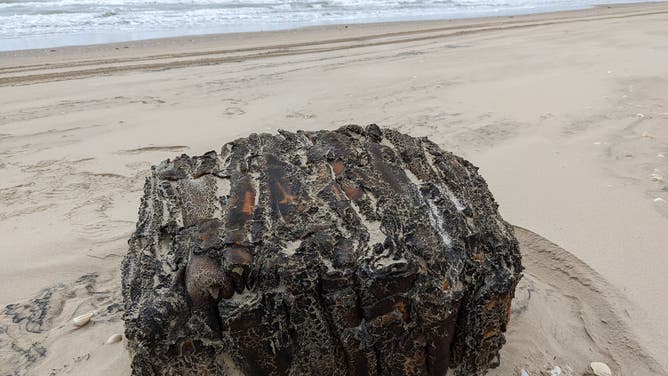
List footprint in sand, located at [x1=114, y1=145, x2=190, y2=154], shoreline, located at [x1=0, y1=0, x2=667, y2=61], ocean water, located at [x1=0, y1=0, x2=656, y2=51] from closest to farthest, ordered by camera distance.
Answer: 1. footprint in sand, located at [x1=114, y1=145, x2=190, y2=154]
2. shoreline, located at [x1=0, y1=0, x2=667, y2=61]
3. ocean water, located at [x1=0, y1=0, x2=656, y2=51]

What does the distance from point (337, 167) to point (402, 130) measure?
2.91 meters

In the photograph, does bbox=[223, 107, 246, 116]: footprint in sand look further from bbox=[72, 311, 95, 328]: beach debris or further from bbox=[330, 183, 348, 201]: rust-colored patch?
bbox=[330, 183, 348, 201]: rust-colored patch

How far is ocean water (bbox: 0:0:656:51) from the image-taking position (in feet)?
39.4

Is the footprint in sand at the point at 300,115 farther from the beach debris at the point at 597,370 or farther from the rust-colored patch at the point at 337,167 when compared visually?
the beach debris at the point at 597,370

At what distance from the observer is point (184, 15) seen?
1503 cm

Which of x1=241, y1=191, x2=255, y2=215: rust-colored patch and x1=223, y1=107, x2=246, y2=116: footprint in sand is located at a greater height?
x1=241, y1=191, x2=255, y2=215: rust-colored patch

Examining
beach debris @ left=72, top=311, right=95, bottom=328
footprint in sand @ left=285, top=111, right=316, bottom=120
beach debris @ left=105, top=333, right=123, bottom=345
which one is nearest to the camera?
beach debris @ left=105, top=333, right=123, bottom=345

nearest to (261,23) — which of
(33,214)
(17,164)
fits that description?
(17,164)

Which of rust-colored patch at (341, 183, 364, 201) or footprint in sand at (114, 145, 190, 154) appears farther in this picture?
footprint in sand at (114, 145, 190, 154)

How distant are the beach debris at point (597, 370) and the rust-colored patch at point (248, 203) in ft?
5.05

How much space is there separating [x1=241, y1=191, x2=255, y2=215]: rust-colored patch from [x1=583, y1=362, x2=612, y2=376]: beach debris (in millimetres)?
1538

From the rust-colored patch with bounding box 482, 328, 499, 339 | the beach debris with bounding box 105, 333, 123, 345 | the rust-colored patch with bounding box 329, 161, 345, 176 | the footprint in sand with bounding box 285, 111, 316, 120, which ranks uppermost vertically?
the rust-colored patch with bounding box 329, 161, 345, 176

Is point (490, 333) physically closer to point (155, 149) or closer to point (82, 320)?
point (82, 320)

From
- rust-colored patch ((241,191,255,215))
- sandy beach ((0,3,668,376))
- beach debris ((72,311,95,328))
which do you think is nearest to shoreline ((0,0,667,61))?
sandy beach ((0,3,668,376))
